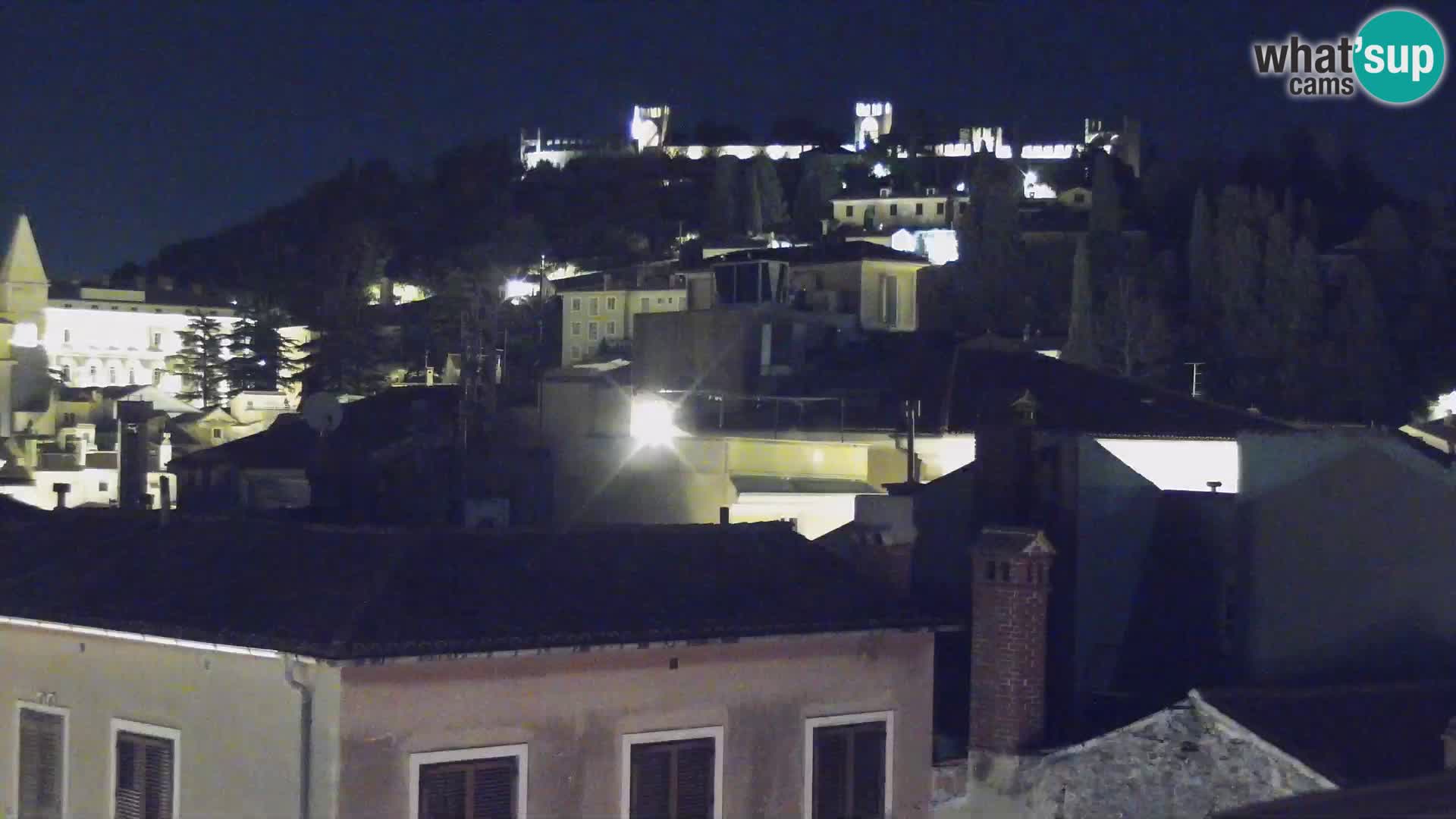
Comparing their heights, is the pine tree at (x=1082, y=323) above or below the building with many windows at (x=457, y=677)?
above

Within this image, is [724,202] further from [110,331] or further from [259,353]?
[110,331]

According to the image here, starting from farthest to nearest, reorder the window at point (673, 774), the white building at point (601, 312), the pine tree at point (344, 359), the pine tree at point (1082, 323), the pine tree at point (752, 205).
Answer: the pine tree at point (752, 205)
the white building at point (601, 312)
the pine tree at point (344, 359)
the pine tree at point (1082, 323)
the window at point (673, 774)

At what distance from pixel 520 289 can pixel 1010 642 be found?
88693 mm

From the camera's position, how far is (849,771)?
14.1 meters

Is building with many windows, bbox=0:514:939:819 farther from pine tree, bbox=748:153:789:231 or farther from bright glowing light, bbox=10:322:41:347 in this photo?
pine tree, bbox=748:153:789:231

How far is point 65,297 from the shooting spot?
113062 millimetres

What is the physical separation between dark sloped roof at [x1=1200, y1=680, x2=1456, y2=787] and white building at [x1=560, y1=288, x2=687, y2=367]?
6672 cm

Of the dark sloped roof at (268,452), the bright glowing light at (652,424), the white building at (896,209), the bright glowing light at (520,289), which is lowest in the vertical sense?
the dark sloped roof at (268,452)

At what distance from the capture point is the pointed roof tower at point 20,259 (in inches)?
4067

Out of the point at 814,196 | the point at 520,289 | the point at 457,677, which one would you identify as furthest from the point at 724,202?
the point at 457,677

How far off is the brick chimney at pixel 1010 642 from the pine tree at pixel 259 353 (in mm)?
75748

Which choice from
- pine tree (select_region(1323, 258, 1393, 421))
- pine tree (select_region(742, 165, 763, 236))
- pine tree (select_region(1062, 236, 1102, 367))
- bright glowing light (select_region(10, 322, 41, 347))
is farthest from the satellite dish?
bright glowing light (select_region(10, 322, 41, 347))

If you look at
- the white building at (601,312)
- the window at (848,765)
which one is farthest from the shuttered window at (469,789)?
the white building at (601,312)

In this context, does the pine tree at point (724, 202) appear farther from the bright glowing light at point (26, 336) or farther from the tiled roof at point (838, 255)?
the tiled roof at point (838, 255)
